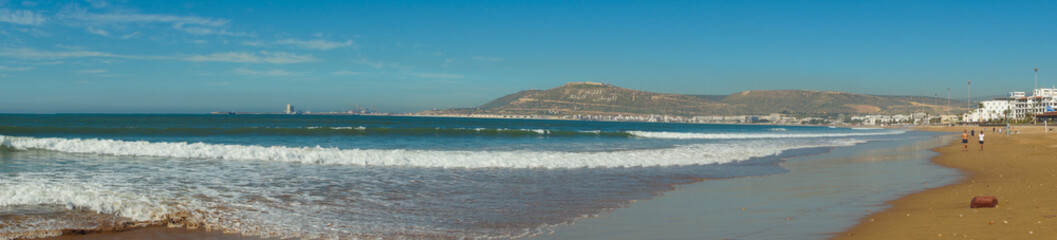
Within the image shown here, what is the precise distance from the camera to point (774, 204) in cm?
911

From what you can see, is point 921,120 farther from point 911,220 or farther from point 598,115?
point 911,220

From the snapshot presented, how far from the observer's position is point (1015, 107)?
15100 cm

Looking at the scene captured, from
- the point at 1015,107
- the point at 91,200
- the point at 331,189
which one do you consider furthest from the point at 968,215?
the point at 1015,107

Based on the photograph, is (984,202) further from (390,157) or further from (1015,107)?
(1015,107)

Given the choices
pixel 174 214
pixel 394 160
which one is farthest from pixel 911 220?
pixel 394 160

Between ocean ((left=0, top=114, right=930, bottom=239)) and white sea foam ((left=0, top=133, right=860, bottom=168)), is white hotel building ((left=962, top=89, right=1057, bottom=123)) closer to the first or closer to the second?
white sea foam ((left=0, top=133, right=860, bottom=168))

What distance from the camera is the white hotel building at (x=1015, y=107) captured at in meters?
Result: 143

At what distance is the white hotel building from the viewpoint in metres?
143

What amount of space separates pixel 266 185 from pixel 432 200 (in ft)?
11.6

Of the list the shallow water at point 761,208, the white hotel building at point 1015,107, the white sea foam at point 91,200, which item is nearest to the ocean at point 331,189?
the white sea foam at point 91,200

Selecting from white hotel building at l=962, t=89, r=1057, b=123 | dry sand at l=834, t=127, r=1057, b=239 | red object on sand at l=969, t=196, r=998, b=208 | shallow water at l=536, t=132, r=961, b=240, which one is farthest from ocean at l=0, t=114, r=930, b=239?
white hotel building at l=962, t=89, r=1057, b=123

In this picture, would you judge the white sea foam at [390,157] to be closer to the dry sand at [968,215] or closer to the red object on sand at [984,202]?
the dry sand at [968,215]

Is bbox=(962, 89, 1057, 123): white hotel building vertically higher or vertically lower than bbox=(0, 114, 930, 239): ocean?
higher

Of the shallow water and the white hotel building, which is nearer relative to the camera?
the shallow water
